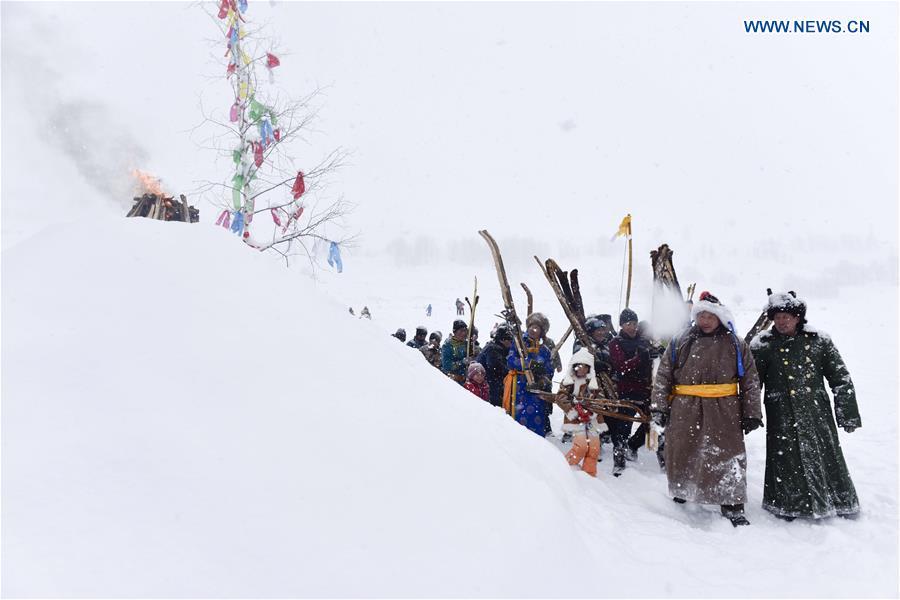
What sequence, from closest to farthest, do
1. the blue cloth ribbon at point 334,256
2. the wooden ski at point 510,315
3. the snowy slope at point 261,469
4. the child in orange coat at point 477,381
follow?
the snowy slope at point 261,469 < the wooden ski at point 510,315 < the child in orange coat at point 477,381 < the blue cloth ribbon at point 334,256

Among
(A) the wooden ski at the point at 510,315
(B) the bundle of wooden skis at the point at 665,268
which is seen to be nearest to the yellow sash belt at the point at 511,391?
(A) the wooden ski at the point at 510,315

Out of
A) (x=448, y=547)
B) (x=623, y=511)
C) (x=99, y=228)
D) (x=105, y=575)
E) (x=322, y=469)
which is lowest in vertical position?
(x=623, y=511)

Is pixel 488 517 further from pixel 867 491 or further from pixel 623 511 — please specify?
pixel 867 491

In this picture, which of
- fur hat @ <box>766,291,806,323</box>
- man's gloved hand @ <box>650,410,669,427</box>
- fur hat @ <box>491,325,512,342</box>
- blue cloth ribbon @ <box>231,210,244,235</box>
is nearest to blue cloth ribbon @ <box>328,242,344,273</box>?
blue cloth ribbon @ <box>231,210,244,235</box>

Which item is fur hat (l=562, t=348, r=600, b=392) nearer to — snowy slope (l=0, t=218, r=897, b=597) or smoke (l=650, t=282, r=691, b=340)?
smoke (l=650, t=282, r=691, b=340)

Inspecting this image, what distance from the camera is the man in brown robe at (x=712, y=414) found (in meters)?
3.68

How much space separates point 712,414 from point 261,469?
132 inches

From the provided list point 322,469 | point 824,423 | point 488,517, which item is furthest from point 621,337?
point 322,469

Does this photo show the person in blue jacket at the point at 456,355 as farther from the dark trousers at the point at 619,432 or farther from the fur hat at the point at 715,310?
the fur hat at the point at 715,310

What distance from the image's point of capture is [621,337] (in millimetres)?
5297

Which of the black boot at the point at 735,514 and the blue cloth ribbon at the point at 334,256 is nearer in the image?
the black boot at the point at 735,514

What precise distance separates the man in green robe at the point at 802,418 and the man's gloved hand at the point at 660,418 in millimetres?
754

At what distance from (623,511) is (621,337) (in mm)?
2087

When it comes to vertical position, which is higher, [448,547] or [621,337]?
[621,337]
